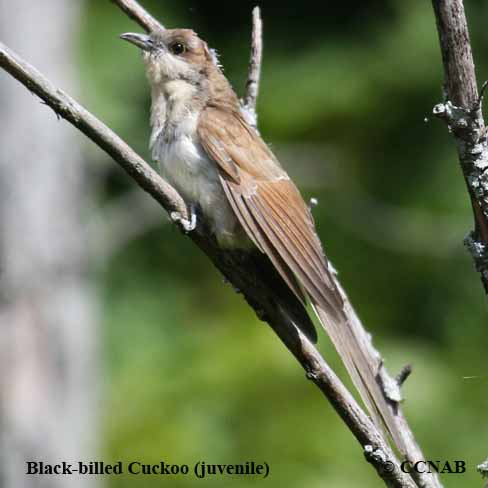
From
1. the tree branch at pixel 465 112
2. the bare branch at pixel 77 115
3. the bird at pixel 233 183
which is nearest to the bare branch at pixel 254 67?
the bird at pixel 233 183

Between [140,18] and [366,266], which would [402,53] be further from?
[140,18]

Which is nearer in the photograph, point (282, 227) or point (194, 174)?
point (282, 227)

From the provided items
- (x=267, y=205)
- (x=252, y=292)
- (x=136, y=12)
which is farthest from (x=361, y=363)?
(x=136, y=12)

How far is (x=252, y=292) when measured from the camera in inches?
134

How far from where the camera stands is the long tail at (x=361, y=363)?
327 centimetres

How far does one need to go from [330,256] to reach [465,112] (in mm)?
4858

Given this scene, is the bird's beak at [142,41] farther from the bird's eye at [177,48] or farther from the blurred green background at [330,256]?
the blurred green background at [330,256]

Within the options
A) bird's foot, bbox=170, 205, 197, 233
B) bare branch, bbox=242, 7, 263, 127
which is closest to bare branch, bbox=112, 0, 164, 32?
bare branch, bbox=242, 7, 263, 127

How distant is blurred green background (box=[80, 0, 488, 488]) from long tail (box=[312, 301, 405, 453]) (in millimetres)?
2739

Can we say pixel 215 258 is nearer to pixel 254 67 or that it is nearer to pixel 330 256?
pixel 254 67

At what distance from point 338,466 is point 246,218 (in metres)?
2.72

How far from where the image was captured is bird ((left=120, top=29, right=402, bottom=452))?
139 inches

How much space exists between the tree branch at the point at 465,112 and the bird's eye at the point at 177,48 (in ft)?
6.74

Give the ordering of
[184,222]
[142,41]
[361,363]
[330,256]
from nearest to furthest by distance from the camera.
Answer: [184,222]
[361,363]
[142,41]
[330,256]
